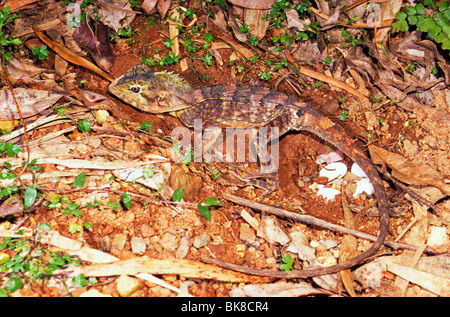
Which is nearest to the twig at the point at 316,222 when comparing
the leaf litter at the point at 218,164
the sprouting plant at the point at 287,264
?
the leaf litter at the point at 218,164

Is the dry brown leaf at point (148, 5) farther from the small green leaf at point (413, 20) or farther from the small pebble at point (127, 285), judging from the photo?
the small pebble at point (127, 285)

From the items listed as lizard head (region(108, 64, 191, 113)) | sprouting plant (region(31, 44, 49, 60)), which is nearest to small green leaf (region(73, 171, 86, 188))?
lizard head (region(108, 64, 191, 113))

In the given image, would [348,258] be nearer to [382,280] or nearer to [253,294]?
[382,280]

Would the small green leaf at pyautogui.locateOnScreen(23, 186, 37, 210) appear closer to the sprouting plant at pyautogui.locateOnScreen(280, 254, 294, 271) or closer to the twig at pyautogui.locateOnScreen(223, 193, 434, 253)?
the twig at pyautogui.locateOnScreen(223, 193, 434, 253)

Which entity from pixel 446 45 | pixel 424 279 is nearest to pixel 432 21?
pixel 446 45

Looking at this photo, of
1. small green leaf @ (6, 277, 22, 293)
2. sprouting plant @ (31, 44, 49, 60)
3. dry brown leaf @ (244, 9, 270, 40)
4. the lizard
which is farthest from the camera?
dry brown leaf @ (244, 9, 270, 40)

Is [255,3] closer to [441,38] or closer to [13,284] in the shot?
[441,38]

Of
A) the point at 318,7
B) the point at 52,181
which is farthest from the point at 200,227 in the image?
the point at 318,7
